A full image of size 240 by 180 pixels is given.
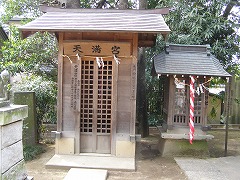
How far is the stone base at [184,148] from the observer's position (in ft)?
27.0

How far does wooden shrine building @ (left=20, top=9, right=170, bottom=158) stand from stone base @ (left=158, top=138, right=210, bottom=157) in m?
1.48

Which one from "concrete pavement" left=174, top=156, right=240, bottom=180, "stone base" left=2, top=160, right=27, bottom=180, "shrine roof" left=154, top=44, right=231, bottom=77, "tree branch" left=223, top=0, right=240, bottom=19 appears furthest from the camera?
"tree branch" left=223, top=0, right=240, bottom=19

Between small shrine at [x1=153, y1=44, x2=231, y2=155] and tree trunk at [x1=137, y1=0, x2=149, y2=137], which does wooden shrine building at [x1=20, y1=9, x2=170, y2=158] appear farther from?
tree trunk at [x1=137, y1=0, x2=149, y2=137]

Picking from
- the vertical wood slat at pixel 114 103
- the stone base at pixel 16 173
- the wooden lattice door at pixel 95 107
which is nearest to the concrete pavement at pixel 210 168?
the vertical wood slat at pixel 114 103

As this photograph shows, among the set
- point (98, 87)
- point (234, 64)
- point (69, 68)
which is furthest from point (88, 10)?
point (234, 64)

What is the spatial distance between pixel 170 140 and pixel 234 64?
547cm

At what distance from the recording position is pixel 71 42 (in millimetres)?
7500

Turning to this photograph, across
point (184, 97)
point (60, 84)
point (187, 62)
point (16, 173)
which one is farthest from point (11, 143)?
point (187, 62)

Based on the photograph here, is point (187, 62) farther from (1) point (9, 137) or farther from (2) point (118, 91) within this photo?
(1) point (9, 137)

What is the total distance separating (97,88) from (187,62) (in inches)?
127

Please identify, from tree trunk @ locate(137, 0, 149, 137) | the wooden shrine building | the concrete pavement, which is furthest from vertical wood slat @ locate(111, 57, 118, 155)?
tree trunk @ locate(137, 0, 149, 137)

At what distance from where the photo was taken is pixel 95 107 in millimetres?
7574

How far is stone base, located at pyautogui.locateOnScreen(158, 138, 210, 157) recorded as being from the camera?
823cm

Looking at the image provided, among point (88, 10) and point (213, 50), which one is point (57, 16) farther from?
point (213, 50)
